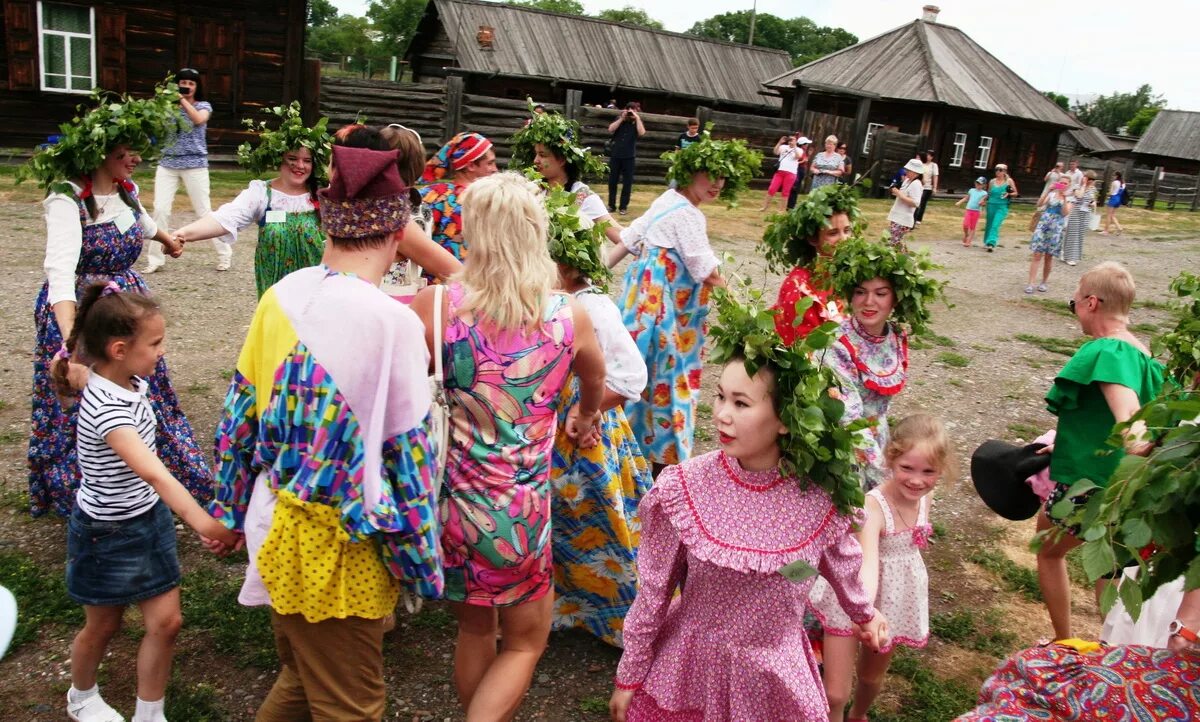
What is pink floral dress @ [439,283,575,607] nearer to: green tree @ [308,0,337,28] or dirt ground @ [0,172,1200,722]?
dirt ground @ [0,172,1200,722]

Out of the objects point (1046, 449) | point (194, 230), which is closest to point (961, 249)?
point (1046, 449)

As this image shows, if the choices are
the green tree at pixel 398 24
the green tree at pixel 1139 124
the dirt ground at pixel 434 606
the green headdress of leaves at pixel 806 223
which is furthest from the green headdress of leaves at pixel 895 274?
the green tree at pixel 1139 124

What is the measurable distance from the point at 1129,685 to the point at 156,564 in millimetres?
2918

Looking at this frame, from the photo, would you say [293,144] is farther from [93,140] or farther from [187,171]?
[187,171]

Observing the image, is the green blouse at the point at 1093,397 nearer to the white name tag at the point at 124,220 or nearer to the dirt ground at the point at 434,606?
the dirt ground at the point at 434,606

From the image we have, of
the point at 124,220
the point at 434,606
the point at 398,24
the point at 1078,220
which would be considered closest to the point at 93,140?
the point at 124,220

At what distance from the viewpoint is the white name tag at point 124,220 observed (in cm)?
444

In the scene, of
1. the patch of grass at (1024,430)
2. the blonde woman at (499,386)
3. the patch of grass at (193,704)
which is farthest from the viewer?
the patch of grass at (1024,430)

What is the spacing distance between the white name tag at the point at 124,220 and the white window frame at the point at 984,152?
29.5 m

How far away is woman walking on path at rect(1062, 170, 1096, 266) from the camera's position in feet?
51.8

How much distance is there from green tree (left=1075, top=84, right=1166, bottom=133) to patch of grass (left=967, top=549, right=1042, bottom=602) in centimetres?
10300

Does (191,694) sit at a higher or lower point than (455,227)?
lower

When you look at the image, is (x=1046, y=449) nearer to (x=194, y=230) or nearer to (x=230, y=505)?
(x=230, y=505)

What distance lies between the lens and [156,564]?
10.2 ft
